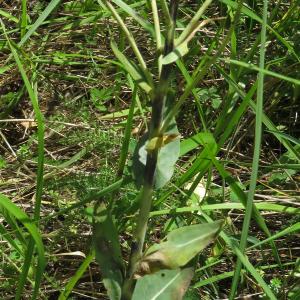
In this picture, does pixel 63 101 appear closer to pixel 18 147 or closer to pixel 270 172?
pixel 18 147

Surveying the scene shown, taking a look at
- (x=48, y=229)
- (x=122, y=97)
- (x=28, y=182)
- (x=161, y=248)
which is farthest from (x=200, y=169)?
(x=122, y=97)

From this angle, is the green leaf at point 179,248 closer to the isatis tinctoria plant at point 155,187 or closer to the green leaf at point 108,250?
the isatis tinctoria plant at point 155,187

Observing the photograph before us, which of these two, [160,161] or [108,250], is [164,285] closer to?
[108,250]

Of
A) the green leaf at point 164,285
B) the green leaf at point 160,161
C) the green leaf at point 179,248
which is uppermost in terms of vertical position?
the green leaf at point 160,161

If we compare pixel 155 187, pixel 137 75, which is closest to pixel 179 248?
pixel 155 187

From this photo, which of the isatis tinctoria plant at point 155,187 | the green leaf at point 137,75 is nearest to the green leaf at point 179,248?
the isatis tinctoria plant at point 155,187

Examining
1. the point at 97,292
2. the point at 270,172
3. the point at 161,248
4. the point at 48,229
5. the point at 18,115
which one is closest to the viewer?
the point at 161,248
